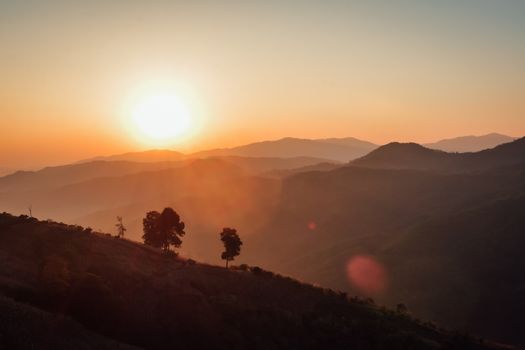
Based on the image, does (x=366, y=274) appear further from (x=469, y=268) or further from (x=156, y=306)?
(x=156, y=306)

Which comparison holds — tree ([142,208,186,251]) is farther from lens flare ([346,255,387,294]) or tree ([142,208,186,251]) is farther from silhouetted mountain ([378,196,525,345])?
lens flare ([346,255,387,294])

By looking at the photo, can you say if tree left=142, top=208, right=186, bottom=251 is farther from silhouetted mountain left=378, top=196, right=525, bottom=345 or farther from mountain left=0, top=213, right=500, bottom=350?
silhouetted mountain left=378, top=196, right=525, bottom=345

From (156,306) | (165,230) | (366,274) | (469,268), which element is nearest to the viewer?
(156,306)

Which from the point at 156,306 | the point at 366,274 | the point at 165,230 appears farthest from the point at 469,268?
the point at 156,306

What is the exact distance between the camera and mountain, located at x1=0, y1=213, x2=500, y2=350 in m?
38.8

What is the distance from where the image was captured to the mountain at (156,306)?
38.8 meters

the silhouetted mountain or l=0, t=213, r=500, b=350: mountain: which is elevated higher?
the silhouetted mountain

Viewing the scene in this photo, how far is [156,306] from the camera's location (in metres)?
49.2

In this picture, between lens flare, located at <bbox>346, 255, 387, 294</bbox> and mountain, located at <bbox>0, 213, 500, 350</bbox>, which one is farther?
lens flare, located at <bbox>346, 255, 387, 294</bbox>

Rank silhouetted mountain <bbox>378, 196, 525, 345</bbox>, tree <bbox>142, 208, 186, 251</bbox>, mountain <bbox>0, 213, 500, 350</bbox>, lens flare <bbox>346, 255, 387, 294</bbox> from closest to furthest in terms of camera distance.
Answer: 1. mountain <bbox>0, 213, 500, 350</bbox>
2. tree <bbox>142, 208, 186, 251</bbox>
3. silhouetted mountain <bbox>378, 196, 525, 345</bbox>
4. lens flare <bbox>346, 255, 387, 294</bbox>

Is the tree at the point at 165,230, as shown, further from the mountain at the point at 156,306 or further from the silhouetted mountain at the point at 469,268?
the silhouetted mountain at the point at 469,268

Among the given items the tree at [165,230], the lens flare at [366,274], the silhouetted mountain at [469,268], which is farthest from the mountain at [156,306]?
the lens flare at [366,274]

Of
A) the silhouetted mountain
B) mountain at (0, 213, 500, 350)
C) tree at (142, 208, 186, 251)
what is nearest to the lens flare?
the silhouetted mountain

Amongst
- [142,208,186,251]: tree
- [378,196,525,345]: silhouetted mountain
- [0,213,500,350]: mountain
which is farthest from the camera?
[378,196,525,345]: silhouetted mountain
